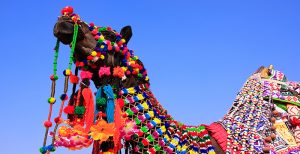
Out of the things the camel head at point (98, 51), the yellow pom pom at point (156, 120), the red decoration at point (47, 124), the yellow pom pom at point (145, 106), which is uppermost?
the camel head at point (98, 51)

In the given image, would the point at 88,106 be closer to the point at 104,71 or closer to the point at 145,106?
the point at 104,71

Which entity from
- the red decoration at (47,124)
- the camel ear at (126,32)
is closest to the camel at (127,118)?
the camel ear at (126,32)

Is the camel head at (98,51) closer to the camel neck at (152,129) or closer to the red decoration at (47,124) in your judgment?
the camel neck at (152,129)

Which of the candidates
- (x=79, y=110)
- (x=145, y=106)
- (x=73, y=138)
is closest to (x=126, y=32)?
(x=145, y=106)

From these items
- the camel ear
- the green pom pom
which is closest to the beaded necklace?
the green pom pom

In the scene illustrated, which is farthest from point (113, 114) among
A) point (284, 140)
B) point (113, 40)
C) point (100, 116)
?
point (284, 140)

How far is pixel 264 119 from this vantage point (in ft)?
16.3

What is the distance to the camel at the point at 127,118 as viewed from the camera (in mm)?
4145

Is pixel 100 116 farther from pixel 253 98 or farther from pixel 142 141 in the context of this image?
pixel 253 98

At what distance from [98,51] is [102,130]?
723mm

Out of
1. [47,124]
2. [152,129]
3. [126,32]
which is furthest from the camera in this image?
[126,32]

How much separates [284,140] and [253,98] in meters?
0.59

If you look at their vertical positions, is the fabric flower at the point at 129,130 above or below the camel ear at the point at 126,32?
below

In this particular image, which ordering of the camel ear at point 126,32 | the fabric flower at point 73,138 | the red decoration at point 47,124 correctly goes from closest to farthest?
the red decoration at point 47,124 < the fabric flower at point 73,138 < the camel ear at point 126,32
